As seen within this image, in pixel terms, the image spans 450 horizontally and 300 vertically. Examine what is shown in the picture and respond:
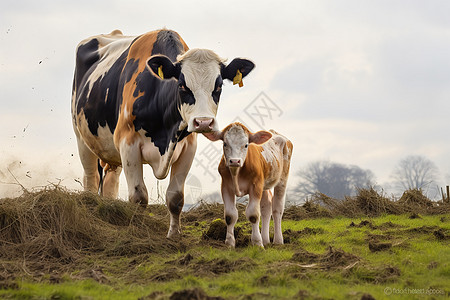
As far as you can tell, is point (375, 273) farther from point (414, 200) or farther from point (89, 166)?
point (414, 200)

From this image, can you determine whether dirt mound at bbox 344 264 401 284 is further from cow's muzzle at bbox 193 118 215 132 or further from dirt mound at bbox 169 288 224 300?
cow's muzzle at bbox 193 118 215 132

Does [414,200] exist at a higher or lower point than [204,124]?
lower

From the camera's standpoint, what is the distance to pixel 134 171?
9.02 metres

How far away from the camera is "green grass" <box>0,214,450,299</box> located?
5.59 m

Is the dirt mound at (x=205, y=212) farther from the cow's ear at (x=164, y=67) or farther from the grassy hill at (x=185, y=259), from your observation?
the cow's ear at (x=164, y=67)

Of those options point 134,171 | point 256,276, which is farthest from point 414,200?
point 256,276

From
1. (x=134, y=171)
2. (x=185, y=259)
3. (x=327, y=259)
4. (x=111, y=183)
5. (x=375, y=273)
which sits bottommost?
(x=375, y=273)

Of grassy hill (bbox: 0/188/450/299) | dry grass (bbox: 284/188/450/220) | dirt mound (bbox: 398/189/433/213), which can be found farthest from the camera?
dirt mound (bbox: 398/189/433/213)

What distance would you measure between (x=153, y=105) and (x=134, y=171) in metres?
1.07

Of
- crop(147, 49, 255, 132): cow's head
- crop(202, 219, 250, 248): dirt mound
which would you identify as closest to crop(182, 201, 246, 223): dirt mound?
crop(202, 219, 250, 248): dirt mound

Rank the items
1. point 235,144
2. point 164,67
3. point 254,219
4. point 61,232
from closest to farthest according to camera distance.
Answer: point 61,232
point 164,67
point 235,144
point 254,219

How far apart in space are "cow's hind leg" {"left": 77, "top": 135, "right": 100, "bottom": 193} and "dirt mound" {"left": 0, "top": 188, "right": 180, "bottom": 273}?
3.14m

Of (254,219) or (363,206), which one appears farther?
(363,206)

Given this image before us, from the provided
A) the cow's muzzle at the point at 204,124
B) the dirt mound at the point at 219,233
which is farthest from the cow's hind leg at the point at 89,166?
the cow's muzzle at the point at 204,124
